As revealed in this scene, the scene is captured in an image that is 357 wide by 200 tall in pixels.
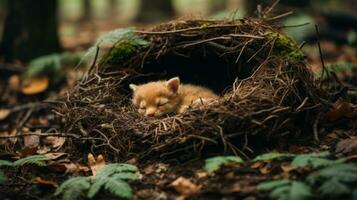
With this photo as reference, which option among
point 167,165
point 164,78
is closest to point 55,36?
point 164,78

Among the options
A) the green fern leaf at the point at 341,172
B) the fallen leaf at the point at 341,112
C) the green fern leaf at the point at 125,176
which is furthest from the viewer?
the fallen leaf at the point at 341,112

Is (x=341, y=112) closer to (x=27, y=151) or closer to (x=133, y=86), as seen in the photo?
(x=133, y=86)

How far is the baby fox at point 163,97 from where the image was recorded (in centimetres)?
652

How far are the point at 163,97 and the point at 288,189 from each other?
2816mm

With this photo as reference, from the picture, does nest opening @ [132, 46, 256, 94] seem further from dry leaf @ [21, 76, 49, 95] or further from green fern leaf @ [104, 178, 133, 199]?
green fern leaf @ [104, 178, 133, 199]

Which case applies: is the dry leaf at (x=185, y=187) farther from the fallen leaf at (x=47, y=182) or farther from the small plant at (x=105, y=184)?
the fallen leaf at (x=47, y=182)

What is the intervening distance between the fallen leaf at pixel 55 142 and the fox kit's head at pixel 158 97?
1027 mm

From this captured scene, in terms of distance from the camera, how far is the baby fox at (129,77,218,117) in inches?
257

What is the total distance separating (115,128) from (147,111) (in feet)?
2.50

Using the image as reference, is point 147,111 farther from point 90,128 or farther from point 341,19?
point 341,19

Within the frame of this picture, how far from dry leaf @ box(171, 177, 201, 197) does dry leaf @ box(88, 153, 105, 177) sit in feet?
3.06

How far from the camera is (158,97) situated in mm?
6547

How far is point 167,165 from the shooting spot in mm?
5141

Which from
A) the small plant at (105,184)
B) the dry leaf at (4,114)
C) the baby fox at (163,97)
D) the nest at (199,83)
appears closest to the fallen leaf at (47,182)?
the small plant at (105,184)
